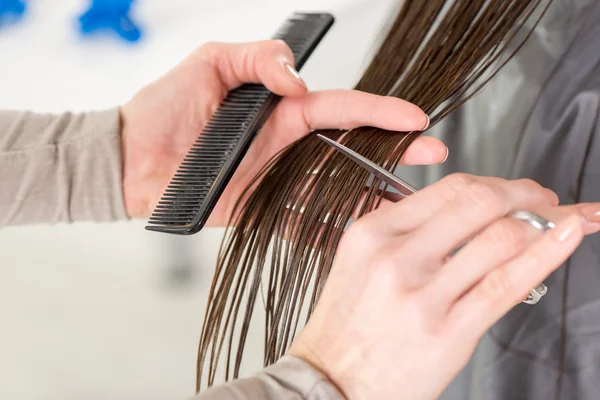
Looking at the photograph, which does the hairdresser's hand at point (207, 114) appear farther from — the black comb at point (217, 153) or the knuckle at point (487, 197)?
the knuckle at point (487, 197)

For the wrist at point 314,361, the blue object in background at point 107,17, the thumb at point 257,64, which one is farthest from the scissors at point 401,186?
the blue object in background at point 107,17

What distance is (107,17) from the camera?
1466 mm

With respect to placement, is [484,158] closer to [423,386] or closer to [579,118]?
[579,118]

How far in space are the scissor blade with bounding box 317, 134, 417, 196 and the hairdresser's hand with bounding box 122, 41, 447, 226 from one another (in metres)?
0.13

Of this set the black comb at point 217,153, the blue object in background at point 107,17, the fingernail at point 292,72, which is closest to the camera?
the black comb at point 217,153

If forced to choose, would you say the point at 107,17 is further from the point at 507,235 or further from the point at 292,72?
the point at 507,235

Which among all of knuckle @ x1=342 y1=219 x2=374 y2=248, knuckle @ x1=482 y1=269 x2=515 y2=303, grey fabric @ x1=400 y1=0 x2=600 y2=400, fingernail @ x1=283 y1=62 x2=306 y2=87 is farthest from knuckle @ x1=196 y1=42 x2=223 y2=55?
knuckle @ x1=482 y1=269 x2=515 y2=303

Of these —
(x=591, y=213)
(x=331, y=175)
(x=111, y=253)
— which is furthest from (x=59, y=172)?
(x=591, y=213)

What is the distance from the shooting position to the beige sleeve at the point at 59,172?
1.01 m

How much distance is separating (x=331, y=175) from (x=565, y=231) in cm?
36

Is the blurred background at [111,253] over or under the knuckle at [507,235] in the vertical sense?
under

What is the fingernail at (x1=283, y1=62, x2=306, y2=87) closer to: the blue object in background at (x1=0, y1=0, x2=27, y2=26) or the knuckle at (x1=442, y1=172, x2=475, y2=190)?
the knuckle at (x1=442, y1=172, x2=475, y2=190)

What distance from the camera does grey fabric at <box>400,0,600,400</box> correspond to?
0.78 m

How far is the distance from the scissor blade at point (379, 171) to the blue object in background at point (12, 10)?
1.06 m
